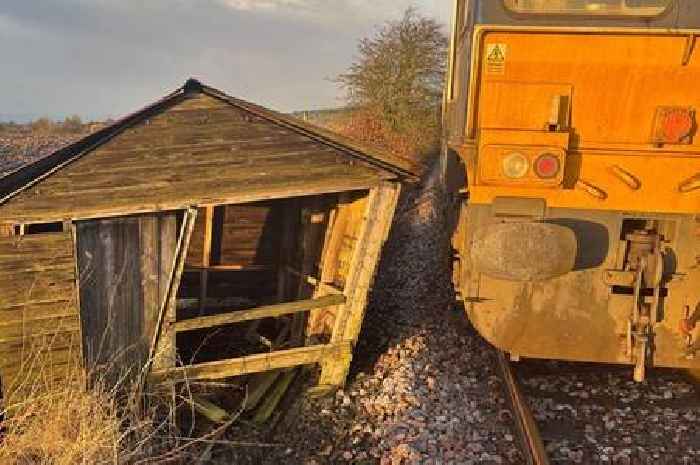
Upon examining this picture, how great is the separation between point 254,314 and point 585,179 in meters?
3.30

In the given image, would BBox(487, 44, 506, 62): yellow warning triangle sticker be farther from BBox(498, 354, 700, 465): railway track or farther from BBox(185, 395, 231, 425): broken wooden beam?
BBox(185, 395, 231, 425): broken wooden beam

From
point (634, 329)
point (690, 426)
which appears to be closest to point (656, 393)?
point (690, 426)

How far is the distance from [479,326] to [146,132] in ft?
11.8

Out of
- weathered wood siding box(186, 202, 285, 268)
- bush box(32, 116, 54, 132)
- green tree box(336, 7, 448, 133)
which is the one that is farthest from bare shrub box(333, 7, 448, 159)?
bush box(32, 116, 54, 132)

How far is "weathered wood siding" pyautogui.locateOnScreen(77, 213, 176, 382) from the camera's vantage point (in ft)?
17.2

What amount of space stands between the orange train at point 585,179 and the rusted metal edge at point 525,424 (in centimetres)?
45

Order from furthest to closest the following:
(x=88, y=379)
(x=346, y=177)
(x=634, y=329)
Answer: (x=346, y=177)
(x=88, y=379)
(x=634, y=329)

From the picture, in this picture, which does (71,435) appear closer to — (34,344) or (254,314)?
(34,344)

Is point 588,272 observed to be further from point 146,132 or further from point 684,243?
point 146,132

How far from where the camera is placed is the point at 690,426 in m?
4.97

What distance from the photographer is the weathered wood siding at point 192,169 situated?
5.03m

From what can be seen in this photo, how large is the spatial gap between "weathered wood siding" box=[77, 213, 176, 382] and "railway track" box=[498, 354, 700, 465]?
339 cm

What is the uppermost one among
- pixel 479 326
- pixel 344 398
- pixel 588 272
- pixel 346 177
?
pixel 346 177

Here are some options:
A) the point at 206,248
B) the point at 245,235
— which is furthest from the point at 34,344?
the point at 245,235
